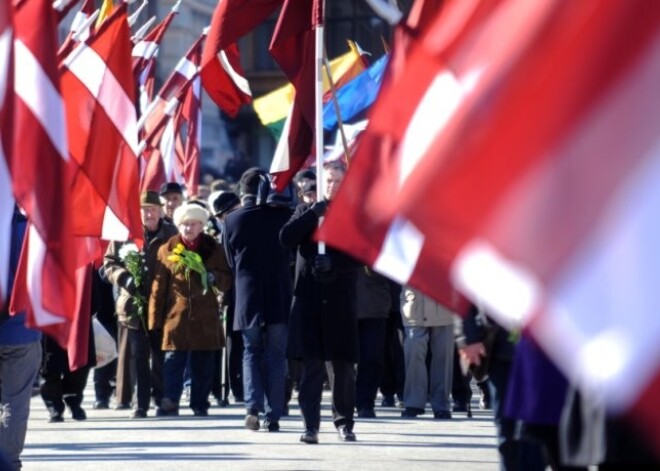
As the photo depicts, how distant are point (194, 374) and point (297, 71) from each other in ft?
11.3

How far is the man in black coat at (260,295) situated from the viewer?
566 inches

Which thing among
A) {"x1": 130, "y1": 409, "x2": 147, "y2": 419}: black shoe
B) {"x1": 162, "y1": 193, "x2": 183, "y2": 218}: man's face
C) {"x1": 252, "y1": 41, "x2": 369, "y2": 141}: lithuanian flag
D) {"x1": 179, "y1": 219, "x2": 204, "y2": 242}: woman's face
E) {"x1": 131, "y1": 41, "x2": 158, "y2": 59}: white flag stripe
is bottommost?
{"x1": 130, "y1": 409, "x2": 147, "y2": 419}: black shoe

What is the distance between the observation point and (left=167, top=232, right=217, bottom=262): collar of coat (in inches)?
634

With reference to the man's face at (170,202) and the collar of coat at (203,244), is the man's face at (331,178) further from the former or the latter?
the man's face at (170,202)

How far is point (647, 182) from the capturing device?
4.43 meters

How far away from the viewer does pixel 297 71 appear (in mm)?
13750

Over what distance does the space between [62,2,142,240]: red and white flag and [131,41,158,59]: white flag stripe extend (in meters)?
5.72

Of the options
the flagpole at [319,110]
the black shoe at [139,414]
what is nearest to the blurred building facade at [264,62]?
the black shoe at [139,414]

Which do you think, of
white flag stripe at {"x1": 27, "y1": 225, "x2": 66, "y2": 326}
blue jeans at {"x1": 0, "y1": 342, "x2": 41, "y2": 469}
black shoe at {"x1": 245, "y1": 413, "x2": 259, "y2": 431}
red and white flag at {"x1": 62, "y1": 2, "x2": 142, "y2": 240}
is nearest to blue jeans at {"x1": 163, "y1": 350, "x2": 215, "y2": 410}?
black shoe at {"x1": 245, "y1": 413, "x2": 259, "y2": 431}

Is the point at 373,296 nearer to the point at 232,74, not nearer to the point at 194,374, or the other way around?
the point at 194,374

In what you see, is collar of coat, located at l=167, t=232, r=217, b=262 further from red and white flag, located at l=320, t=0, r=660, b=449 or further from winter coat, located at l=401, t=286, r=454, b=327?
red and white flag, located at l=320, t=0, r=660, b=449

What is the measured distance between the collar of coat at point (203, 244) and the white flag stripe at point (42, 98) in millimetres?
8390

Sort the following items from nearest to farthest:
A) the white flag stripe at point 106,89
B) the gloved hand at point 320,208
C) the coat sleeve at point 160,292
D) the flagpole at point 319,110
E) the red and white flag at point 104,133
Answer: the red and white flag at point 104,133, the white flag stripe at point 106,89, the flagpole at point 319,110, the gloved hand at point 320,208, the coat sleeve at point 160,292

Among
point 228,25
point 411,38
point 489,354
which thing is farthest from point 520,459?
point 228,25
